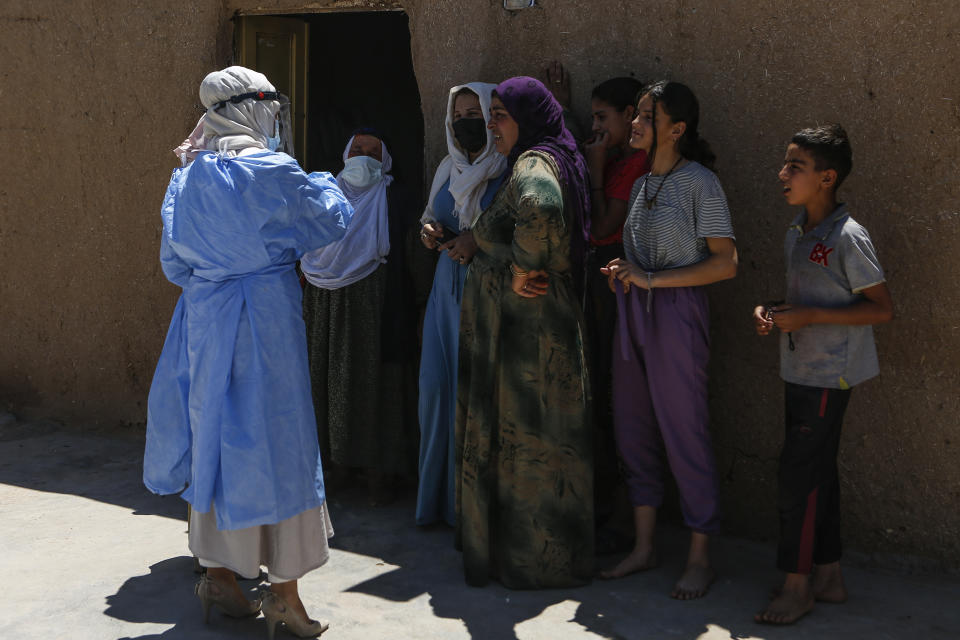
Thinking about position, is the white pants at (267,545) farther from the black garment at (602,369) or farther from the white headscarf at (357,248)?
the white headscarf at (357,248)

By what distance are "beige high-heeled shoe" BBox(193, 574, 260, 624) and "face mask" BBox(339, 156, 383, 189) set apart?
1.93m

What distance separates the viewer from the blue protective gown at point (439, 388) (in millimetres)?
4070

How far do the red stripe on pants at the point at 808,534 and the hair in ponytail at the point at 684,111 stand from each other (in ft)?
3.92

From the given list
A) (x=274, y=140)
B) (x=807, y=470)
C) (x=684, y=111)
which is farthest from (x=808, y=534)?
(x=274, y=140)

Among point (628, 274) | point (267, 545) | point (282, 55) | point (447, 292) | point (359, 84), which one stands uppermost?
point (359, 84)

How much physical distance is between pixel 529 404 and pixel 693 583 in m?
0.84

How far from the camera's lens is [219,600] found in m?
3.17

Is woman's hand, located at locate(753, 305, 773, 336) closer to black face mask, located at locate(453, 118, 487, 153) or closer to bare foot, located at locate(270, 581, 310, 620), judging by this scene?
black face mask, located at locate(453, 118, 487, 153)

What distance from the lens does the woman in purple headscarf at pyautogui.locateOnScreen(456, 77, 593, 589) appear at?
341 centimetres

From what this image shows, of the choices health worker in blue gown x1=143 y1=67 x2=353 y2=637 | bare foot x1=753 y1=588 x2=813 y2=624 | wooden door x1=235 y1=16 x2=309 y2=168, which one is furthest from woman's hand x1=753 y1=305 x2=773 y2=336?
wooden door x1=235 y1=16 x2=309 y2=168

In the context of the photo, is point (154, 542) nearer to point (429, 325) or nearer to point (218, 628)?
point (218, 628)

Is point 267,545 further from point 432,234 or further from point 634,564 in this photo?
point 432,234

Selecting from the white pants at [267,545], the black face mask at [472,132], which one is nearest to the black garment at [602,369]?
the black face mask at [472,132]

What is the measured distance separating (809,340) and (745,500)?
3.36 ft
